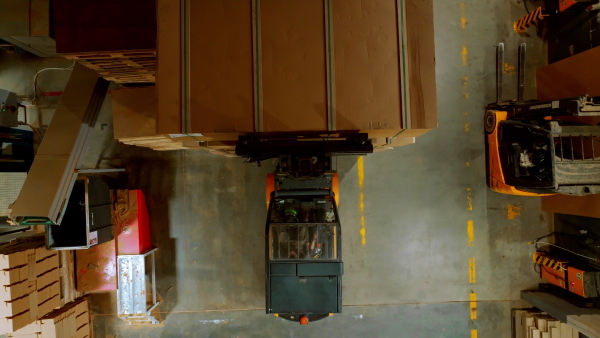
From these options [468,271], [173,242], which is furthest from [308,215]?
[468,271]

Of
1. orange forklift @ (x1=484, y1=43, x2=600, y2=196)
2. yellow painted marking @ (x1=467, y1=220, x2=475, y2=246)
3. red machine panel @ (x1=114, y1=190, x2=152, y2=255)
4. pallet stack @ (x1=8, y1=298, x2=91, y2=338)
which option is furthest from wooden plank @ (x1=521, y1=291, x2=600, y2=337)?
pallet stack @ (x1=8, y1=298, x2=91, y2=338)

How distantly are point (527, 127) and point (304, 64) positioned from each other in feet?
12.0

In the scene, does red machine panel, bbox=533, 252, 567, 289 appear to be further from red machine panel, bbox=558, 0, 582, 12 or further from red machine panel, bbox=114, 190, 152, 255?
red machine panel, bbox=114, 190, 152, 255

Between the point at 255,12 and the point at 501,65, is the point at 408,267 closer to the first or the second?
the point at 501,65

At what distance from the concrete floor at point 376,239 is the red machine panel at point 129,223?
1.49ft

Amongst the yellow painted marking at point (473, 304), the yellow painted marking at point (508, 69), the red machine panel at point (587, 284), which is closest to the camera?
the red machine panel at point (587, 284)

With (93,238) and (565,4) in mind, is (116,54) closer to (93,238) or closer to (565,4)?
(93,238)

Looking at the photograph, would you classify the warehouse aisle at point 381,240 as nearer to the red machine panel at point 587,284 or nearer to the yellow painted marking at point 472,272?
the yellow painted marking at point 472,272

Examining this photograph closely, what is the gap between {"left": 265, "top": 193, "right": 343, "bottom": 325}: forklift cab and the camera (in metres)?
4.14

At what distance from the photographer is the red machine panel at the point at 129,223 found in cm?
530

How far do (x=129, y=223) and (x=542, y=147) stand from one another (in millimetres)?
6408

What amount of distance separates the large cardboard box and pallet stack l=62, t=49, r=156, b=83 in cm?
123

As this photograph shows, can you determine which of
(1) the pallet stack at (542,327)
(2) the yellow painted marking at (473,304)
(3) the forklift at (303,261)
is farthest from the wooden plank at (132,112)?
(1) the pallet stack at (542,327)

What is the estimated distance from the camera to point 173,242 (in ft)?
19.1
